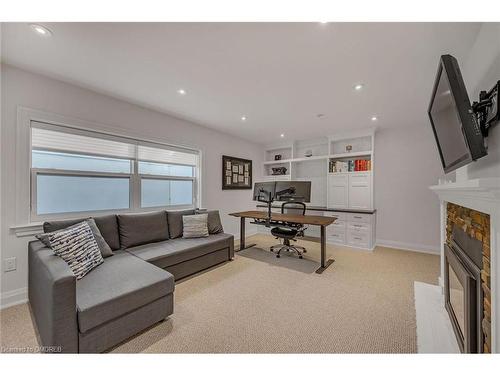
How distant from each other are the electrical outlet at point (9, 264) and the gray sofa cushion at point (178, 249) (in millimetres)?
1030

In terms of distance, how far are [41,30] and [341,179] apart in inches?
186

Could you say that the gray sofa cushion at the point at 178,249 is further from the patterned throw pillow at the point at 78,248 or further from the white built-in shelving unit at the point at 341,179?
the white built-in shelving unit at the point at 341,179

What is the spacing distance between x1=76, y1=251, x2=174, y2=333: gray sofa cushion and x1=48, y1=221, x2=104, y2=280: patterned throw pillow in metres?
0.08

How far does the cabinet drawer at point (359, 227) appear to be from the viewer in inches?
155

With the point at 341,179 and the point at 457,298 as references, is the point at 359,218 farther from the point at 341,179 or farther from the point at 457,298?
the point at 457,298

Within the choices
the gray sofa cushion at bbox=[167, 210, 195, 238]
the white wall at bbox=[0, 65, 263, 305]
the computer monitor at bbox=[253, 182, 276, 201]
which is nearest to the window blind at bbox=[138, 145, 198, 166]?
the white wall at bbox=[0, 65, 263, 305]

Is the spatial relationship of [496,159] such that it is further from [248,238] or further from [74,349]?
[248,238]

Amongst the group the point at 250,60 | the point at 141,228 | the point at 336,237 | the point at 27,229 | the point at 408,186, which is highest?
the point at 250,60

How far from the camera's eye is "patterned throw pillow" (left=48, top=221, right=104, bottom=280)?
1.73 meters

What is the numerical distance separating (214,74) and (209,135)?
7.00 ft

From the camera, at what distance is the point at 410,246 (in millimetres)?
3965

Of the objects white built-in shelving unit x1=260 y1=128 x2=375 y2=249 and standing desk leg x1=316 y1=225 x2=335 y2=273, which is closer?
standing desk leg x1=316 y1=225 x2=335 y2=273

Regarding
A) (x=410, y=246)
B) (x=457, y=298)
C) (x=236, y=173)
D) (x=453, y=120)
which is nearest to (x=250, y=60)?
(x=453, y=120)

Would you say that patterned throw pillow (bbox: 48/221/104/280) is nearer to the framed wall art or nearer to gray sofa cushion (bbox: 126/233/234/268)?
gray sofa cushion (bbox: 126/233/234/268)
